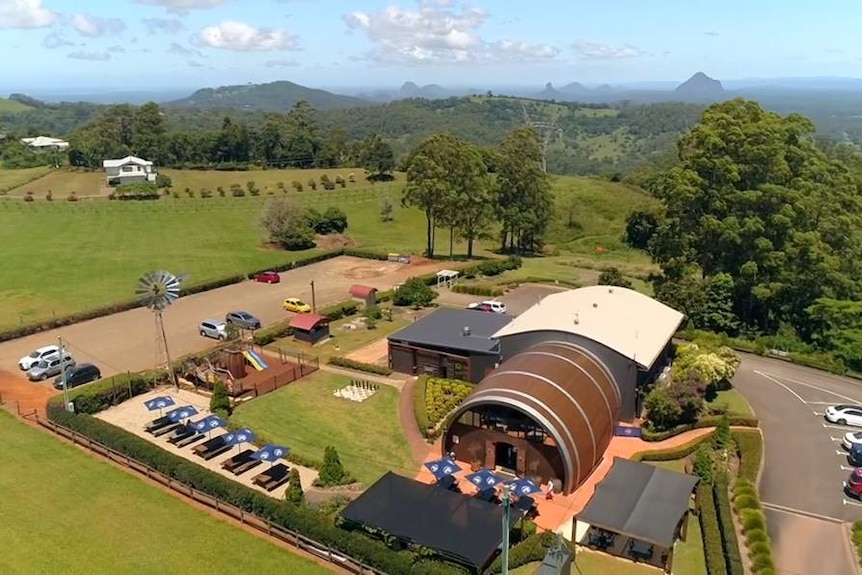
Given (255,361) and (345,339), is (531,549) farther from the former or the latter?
(345,339)

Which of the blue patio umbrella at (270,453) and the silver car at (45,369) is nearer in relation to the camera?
the blue patio umbrella at (270,453)

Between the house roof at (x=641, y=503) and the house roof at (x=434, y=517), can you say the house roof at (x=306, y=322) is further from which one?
the house roof at (x=641, y=503)

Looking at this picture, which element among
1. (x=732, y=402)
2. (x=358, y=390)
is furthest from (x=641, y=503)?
(x=358, y=390)

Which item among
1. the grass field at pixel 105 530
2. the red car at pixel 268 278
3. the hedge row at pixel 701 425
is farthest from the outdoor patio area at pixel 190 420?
the red car at pixel 268 278

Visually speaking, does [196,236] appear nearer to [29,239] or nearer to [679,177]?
[29,239]

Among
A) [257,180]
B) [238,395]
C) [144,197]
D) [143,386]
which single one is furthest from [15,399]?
[257,180]

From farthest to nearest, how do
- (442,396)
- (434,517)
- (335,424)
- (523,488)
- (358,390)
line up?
(358,390) → (442,396) → (335,424) → (523,488) → (434,517)

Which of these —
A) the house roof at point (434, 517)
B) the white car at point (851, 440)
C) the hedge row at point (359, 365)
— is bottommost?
the hedge row at point (359, 365)
